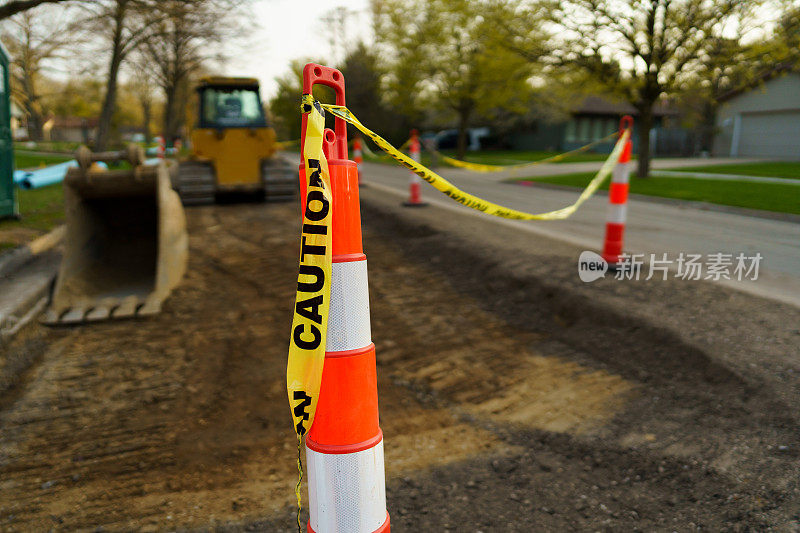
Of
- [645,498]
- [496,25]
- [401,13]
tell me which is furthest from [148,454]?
[401,13]

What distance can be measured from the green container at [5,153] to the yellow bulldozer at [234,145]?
297cm

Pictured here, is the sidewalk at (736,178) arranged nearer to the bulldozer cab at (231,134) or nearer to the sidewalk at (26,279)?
the bulldozer cab at (231,134)

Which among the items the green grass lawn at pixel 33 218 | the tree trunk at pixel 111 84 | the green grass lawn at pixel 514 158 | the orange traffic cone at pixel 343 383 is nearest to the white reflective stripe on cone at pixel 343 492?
the orange traffic cone at pixel 343 383

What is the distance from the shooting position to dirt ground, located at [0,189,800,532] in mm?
2627

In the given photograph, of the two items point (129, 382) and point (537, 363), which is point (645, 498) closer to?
point (537, 363)

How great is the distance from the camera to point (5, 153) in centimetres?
922

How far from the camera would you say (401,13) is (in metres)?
32.4

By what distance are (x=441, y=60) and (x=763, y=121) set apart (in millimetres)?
17295

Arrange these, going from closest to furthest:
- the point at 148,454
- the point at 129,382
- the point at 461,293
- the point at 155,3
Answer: the point at 148,454, the point at 129,382, the point at 461,293, the point at 155,3

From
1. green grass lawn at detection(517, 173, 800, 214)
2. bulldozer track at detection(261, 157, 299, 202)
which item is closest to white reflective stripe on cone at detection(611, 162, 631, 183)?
green grass lawn at detection(517, 173, 800, 214)

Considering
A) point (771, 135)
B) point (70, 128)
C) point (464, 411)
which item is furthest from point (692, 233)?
point (70, 128)

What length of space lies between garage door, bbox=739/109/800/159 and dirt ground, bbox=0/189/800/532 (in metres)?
23.5

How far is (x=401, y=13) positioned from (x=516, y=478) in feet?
111

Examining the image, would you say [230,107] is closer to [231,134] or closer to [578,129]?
[231,134]
